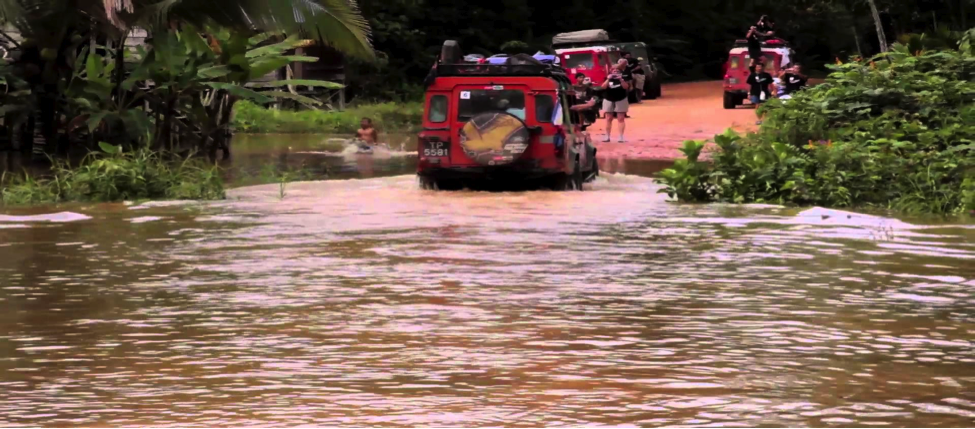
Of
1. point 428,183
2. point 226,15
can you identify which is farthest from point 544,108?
point 226,15

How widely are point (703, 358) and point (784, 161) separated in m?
10.5

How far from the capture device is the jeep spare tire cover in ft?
64.8

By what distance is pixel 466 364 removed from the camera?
28.8 ft

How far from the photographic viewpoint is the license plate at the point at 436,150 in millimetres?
20328

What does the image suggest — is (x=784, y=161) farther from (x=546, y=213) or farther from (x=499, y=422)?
(x=499, y=422)

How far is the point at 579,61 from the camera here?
42.7 meters

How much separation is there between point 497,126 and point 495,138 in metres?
0.16

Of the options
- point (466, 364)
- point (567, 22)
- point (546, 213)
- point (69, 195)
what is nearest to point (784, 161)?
point (546, 213)

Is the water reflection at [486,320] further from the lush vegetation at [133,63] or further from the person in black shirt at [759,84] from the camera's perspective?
the person in black shirt at [759,84]

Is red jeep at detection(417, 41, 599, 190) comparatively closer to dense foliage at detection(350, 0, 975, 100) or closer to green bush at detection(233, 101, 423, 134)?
green bush at detection(233, 101, 423, 134)

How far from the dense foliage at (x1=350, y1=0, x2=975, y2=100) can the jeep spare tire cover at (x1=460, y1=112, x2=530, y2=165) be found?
2250 centimetres

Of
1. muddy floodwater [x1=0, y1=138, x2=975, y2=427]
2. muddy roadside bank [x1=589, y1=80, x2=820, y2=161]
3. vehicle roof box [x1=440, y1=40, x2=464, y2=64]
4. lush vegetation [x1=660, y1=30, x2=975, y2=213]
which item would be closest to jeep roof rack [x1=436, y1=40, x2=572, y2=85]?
lush vegetation [x1=660, y1=30, x2=975, y2=213]

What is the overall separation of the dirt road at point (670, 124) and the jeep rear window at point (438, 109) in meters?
6.20

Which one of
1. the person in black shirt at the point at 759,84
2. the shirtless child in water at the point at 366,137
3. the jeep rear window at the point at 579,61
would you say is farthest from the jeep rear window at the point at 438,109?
the jeep rear window at the point at 579,61
